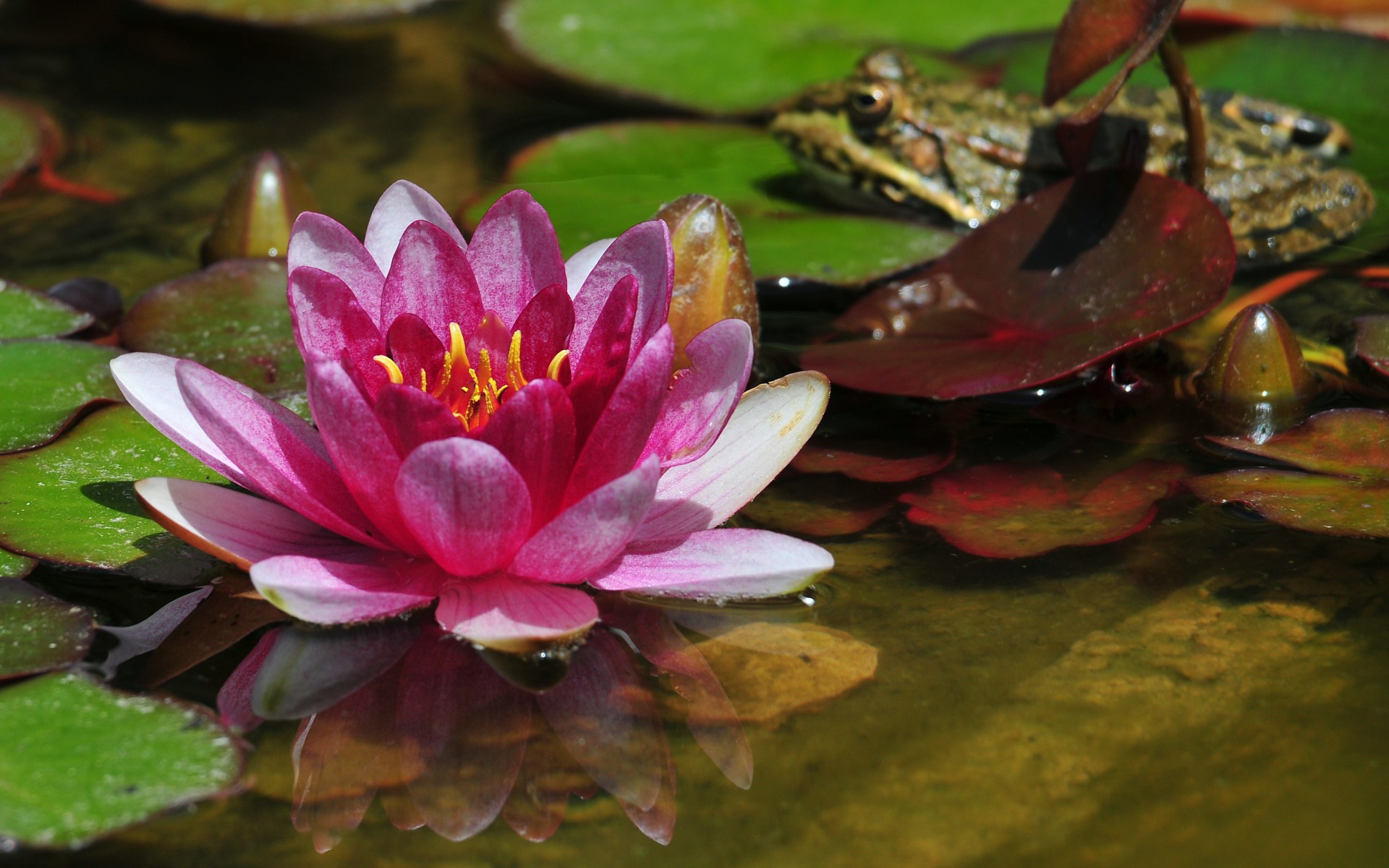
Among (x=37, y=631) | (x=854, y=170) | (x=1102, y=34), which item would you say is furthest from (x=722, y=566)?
(x=854, y=170)

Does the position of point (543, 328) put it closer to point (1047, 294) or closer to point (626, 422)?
point (626, 422)

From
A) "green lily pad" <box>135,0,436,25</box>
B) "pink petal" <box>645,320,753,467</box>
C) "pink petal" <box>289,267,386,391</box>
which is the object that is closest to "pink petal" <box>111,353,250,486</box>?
"pink petal" <box>289,267,386,391</box>

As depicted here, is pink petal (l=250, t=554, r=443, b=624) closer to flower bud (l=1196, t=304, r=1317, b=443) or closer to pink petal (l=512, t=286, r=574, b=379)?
pink petal (l=512, t=286, r=574, b=379)

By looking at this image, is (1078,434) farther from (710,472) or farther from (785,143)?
(785,143)

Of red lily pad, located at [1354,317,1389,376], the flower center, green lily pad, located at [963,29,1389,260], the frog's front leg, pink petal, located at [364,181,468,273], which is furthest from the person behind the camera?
green lily pad, located at [963,29,1389,260]

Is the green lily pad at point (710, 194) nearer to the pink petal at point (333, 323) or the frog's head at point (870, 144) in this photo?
the frog's head at point (870, 144)
